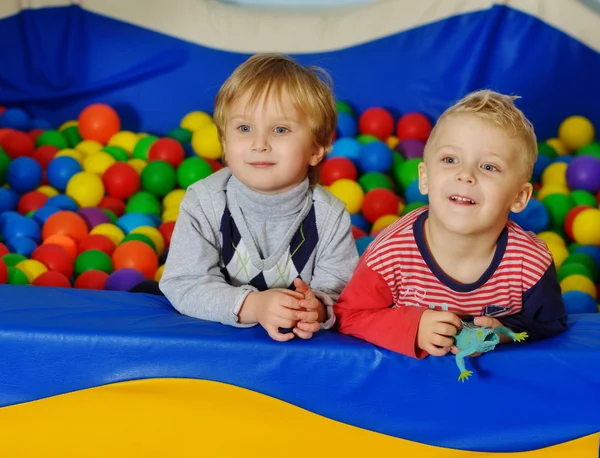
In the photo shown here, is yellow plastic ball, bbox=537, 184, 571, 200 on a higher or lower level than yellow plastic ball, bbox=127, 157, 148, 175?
lower

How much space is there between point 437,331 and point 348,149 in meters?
1.49

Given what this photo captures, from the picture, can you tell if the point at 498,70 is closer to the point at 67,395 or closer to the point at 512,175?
the point at 512,175

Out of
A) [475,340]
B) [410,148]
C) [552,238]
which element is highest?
[410,148]

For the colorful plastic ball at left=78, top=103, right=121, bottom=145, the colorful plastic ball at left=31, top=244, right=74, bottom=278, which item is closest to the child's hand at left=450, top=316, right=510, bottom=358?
the colorful plastic ball at left=31, top=244, right=74, bottom=278

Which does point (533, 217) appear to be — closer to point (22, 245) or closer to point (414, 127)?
point (414, 127)

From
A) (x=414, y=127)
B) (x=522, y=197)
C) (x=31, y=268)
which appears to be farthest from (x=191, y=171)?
(x=522, y=197)

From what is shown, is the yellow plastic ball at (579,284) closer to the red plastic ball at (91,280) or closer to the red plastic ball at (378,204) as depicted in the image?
the red plastic ball at (378,204)

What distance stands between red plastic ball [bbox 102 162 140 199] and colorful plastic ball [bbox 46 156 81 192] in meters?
0.10

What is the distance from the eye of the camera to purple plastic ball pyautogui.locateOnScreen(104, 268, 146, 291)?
1767mm

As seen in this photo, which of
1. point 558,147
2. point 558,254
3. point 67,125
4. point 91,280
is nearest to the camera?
point 91,280

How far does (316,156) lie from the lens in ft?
4.39

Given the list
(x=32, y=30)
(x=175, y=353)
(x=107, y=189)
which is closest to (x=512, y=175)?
(x=175, y=353)

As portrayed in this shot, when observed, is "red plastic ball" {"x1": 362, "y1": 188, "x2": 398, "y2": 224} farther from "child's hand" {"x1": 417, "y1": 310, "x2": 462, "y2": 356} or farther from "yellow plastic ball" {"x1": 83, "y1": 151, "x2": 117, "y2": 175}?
"child's hand" {"x1": 417, "y1": 310, "x2": 462, "y2": 356}

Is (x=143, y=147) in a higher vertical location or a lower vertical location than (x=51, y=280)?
higher
